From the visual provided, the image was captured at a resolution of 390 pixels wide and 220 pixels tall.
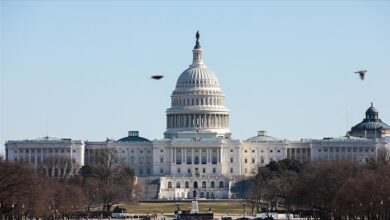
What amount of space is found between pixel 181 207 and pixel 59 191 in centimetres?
3303

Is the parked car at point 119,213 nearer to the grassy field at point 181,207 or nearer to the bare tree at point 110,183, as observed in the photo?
the bare tree at point 110,183

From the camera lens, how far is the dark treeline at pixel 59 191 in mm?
112062

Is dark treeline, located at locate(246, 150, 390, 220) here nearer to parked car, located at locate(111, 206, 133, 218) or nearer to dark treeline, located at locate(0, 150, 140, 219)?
parked car, located at locate(111, 206, 133, 218)

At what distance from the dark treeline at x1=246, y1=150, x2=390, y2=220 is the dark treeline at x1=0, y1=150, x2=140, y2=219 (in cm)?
1365

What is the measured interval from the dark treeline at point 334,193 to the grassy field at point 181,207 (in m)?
2.29

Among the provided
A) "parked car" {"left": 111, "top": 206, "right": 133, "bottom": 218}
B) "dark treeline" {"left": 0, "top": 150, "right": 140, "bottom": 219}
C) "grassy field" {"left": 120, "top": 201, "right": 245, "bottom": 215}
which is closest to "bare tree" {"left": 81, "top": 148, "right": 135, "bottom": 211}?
"dark treeline" {"left": 0, "top": 150, "right": 140, "bottom": 219}

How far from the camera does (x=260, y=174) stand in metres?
188

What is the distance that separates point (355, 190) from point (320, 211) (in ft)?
59.8

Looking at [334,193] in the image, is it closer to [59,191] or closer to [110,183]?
[59,191]

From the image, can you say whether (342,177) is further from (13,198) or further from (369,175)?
(13,198)

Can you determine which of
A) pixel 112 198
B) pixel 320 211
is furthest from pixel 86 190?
pixel 320 211

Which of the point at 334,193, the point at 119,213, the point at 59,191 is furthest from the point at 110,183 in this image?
the point at 334,193

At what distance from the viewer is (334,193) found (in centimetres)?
12850

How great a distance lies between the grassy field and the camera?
160738 millimetres
